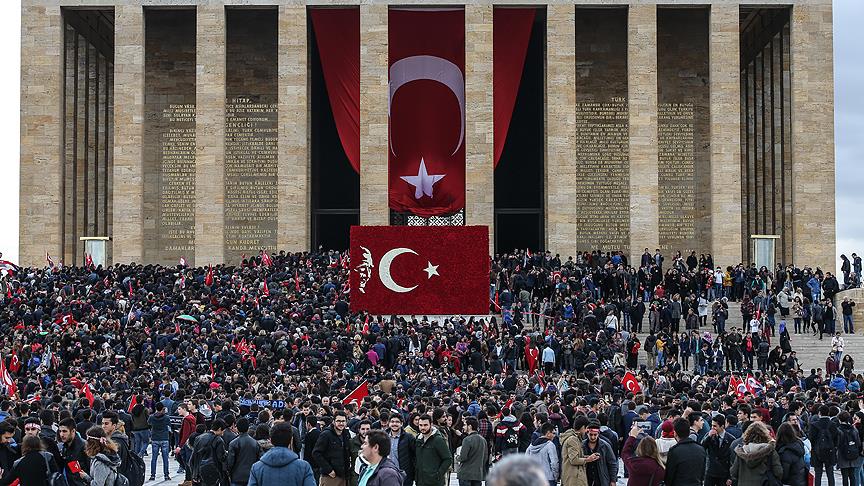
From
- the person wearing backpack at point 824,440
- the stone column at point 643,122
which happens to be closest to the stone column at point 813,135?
the stone column at point 643,122

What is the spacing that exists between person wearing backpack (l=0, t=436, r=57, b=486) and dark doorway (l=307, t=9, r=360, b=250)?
39670mm

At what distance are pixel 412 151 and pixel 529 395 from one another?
2756 centimetres

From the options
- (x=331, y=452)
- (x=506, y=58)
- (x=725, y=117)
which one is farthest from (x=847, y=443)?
(x=506, y=58)

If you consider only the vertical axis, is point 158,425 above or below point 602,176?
below

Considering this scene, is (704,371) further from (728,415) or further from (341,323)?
(728,415)

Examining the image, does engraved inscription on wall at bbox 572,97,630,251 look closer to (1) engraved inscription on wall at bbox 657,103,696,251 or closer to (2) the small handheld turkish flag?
(1) engraved inscription on wall at bbox 657,103,696,251

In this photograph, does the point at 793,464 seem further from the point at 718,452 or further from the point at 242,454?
the point at 242,454

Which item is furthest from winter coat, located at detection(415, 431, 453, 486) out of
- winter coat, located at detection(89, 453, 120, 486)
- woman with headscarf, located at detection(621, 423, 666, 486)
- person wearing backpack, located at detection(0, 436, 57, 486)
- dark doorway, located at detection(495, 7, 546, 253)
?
dark doorway, located at detection(495, 7, 546, 253)

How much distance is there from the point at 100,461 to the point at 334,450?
2651 millimetres

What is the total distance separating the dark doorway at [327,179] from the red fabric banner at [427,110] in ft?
11.4

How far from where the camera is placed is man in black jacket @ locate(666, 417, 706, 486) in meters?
13.2

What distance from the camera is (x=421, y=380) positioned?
26531 millimetres

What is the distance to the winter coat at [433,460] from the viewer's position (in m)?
14.6

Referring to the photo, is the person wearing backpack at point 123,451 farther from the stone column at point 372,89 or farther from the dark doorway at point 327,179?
the dark doorway at point 327,179
